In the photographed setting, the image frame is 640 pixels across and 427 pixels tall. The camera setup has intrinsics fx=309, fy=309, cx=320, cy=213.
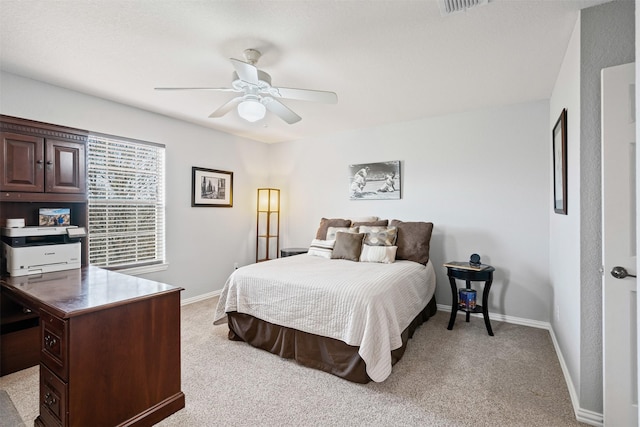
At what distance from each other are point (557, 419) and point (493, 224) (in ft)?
7.08

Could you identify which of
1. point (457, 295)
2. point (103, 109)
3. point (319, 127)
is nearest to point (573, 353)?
point (457, 295)

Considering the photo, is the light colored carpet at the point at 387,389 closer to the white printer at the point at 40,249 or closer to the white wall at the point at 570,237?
the white wall at the point at 570,237

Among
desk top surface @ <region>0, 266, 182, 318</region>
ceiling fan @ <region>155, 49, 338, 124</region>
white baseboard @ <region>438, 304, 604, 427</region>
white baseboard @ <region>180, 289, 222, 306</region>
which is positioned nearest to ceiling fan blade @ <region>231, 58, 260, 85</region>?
ceiling fan @ <region>155, 49, 338, 124</region>

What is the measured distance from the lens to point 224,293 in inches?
120

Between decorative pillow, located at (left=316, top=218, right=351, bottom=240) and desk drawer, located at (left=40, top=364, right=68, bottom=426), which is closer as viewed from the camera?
desk drawer, located at (left=40, top=364, right=68, bottom=426)

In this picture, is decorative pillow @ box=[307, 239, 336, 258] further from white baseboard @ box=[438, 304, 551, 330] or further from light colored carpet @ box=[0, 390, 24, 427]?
light colored carpet @ box=[0, 390, 24, 427]

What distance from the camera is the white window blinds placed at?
3.35 m

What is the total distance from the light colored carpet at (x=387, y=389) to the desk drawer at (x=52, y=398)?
16.7 inches

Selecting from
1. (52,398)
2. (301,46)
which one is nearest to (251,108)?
(301,46)

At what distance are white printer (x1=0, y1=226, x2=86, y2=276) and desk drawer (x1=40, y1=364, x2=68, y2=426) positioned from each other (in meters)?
1.10

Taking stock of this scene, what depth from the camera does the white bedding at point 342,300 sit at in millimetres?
2236

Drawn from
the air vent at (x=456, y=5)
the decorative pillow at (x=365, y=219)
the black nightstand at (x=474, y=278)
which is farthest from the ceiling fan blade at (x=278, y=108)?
the black nightstand at (x=474, y=278)

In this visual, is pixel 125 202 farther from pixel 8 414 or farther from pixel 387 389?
pixel 387 389

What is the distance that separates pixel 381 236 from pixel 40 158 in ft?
10.9
